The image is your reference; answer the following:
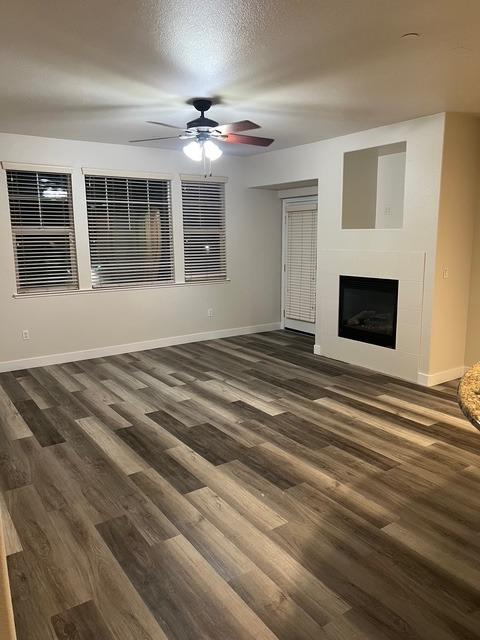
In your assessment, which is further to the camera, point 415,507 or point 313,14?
point 415,507

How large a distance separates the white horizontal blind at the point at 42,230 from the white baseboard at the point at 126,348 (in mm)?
848

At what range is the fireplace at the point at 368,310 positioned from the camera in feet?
17.0

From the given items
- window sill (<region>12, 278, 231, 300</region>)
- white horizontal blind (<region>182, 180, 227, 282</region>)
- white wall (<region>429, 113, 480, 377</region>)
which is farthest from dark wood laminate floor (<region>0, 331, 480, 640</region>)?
white horizontal blind (<region>182, 180, 227, 282</region>)

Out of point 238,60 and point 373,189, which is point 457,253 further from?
point 238,60

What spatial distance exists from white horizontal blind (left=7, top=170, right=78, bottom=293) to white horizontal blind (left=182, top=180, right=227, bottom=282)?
63.8 inches

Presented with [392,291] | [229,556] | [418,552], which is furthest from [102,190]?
[418,552]

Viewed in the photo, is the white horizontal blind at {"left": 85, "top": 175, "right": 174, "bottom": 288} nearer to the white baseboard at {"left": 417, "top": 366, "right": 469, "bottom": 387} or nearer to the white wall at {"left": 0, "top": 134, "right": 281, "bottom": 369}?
the white wall at {"left": 0, "top": 134, "right": 281, "bottom": 369}

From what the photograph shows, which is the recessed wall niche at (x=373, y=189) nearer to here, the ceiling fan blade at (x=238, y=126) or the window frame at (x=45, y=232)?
the ceiling fan blade at (x=238, y=126)

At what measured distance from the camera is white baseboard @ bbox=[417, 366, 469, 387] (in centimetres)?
485

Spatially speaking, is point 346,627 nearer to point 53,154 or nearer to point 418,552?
point 418,552

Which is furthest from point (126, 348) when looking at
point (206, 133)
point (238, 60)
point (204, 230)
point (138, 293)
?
point (238, 60)

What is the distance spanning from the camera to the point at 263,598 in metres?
2.06

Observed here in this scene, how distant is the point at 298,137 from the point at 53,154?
114 inches

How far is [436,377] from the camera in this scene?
490 cm
